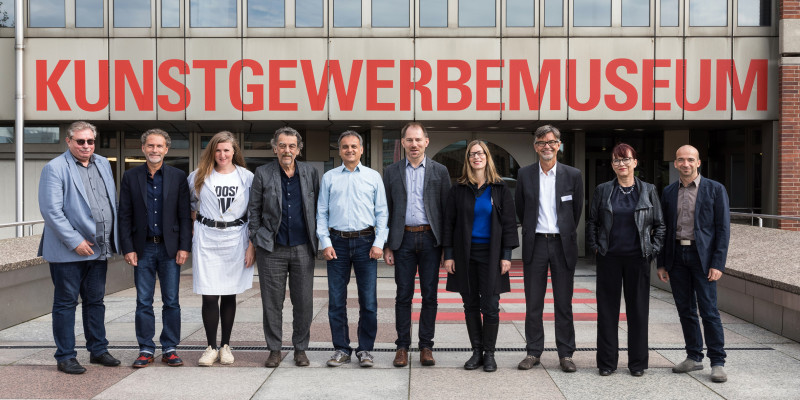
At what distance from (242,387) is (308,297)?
3.54ft

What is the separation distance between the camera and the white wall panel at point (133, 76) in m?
14.3

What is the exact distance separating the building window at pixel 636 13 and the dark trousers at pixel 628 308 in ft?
33.3

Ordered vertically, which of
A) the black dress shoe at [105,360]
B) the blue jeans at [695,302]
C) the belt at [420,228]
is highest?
the belt at [420,228]

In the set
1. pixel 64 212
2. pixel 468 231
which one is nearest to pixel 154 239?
pixel 64 212

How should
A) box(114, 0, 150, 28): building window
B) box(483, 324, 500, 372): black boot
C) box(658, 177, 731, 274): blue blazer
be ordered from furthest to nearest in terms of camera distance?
box(114, 0, 150, 28): building window, box(483, 324, 500, 372): black boot, box(658, 177, 731, 274): blue blazer

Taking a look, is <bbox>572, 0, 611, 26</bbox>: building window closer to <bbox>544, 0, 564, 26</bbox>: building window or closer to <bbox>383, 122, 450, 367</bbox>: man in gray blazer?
<bbox>544, 0, 564, 26</bbox>: building window

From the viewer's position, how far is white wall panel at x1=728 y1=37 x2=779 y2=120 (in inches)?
562

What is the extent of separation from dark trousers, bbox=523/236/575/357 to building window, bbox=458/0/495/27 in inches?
377

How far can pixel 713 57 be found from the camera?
1431cm

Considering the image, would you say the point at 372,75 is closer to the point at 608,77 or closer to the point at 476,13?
the point at 476,13

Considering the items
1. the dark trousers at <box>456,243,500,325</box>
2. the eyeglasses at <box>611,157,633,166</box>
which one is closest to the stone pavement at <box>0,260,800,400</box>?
the dark trousers at <box>456,243,500,325</box>

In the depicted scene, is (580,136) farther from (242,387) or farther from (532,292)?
(242,387)

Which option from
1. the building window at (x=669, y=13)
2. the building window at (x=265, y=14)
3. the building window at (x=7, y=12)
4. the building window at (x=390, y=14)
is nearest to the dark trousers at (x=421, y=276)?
the building window at (x=390, y=14)

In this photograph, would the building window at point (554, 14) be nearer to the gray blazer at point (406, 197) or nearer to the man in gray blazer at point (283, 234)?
the gray blazer at point (406, 197)
